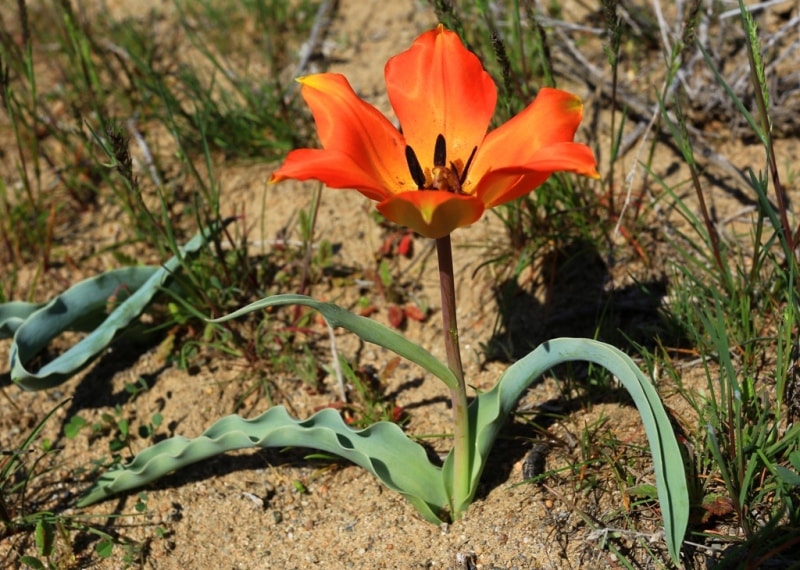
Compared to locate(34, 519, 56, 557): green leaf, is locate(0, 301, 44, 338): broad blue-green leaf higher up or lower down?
higher up

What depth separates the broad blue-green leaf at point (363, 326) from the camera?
5.93ft

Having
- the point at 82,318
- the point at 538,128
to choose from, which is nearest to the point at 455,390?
the point at 538,128

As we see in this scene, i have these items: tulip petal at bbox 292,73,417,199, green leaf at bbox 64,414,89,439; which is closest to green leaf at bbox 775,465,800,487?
tulip petal at bbox 292,73,417,199

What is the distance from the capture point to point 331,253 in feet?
10.8

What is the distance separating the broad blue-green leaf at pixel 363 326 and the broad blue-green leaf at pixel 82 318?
925 mm

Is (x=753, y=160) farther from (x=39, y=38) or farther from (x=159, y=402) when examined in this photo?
(x=39, y=38)

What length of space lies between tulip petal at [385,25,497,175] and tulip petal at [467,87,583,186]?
11 centimetres

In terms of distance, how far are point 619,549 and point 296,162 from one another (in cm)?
124

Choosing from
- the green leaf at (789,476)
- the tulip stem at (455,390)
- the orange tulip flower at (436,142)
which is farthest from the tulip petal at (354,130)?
the green leaf at (789,476)

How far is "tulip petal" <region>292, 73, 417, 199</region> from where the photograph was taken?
190cm

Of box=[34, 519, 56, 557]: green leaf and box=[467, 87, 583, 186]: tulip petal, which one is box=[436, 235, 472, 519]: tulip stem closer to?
box=[467, 87, 583, 186]: tulip petal

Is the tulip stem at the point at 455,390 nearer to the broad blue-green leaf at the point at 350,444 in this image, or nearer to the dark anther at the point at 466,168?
the broad blue-green leaf at the point at 350,444

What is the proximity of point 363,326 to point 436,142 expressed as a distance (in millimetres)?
461

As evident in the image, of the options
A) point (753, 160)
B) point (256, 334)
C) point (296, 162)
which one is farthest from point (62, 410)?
point (753, 160)
